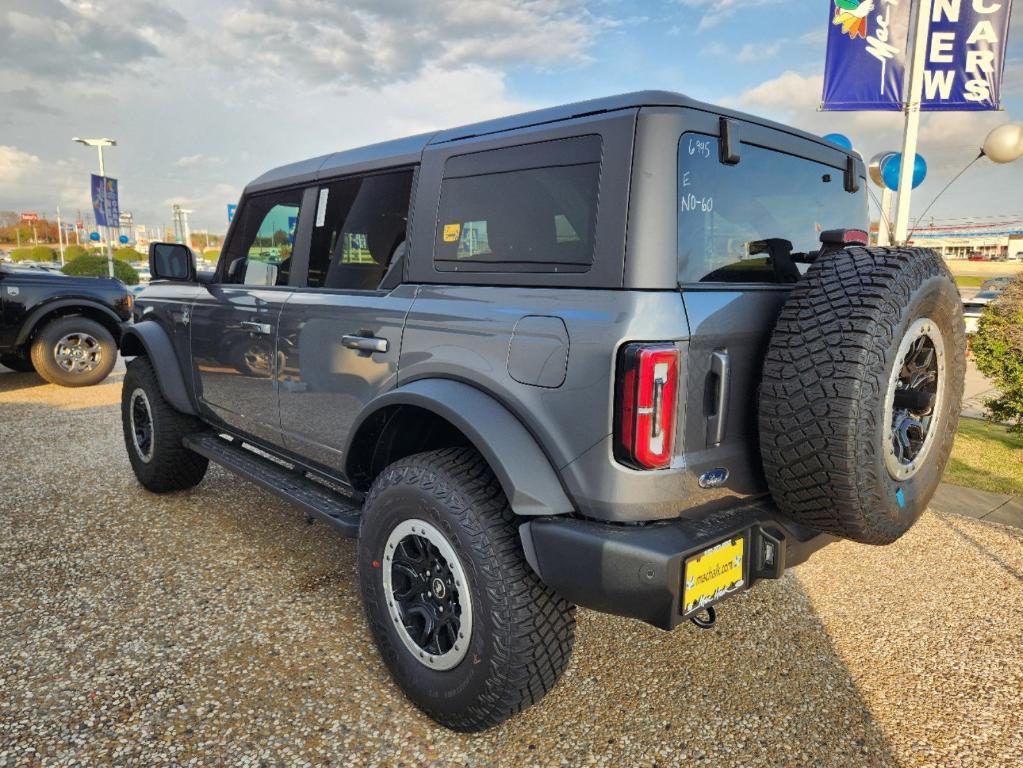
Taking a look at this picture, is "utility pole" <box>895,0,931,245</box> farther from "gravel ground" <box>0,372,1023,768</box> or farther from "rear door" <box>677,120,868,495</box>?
"rear door" <box>677,120,868,495</box>

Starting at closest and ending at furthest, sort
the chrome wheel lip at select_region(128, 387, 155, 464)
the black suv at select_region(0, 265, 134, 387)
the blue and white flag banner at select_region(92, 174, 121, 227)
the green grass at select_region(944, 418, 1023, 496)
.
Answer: the chrome wheel lip at select_region(128, 387, 155, 464), the green grass at select_region(944, 418, 1023, 496), the black suv at select_region(0, 265, 134, 387), the blue and white flag banner at select_region(92, 174, 121, 227)

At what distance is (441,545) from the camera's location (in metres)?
2.08

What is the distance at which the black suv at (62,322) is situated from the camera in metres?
7.73

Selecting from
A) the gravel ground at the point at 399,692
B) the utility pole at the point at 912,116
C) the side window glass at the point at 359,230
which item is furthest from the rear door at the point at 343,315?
the utility pole at the point at 912,116

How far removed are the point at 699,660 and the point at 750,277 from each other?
151 cm

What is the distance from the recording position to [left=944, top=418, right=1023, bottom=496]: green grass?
4730 millimetres

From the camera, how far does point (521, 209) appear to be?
2.11 metres

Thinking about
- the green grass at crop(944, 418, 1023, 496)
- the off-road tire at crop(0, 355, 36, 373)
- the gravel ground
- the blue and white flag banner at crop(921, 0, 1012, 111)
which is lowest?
the gravel ground

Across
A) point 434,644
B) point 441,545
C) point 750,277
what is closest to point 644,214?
point 750,277

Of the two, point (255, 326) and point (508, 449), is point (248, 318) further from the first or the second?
point (508, 449)

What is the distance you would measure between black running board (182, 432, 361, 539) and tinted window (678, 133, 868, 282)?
161 centimetres

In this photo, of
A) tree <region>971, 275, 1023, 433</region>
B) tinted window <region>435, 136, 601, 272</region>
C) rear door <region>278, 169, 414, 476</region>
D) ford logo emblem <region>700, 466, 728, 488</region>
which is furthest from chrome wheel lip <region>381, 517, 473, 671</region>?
tree <region>971, 275, 1023, 433</region>

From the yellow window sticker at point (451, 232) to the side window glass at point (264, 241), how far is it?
1.13 m

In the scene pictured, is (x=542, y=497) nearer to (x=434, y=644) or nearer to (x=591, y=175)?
(x=434, y=644)
